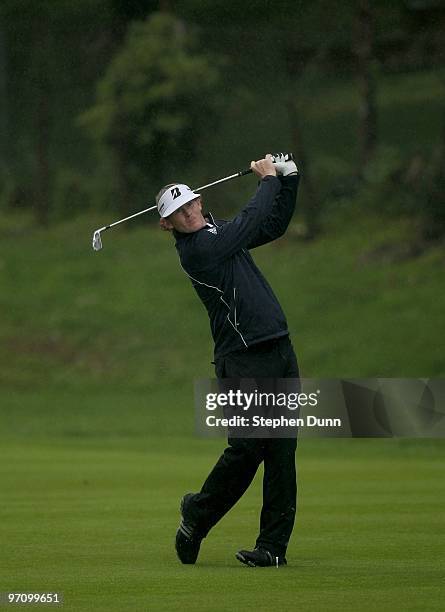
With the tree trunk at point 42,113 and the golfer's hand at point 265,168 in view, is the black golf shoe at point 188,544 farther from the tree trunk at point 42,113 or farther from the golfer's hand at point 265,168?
the tree trunk at point 42,113

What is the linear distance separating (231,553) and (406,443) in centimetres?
1261

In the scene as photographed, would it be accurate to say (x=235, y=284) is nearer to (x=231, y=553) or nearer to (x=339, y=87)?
(x=231, y=553)

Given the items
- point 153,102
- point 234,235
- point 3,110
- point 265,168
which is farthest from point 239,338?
point 3,110

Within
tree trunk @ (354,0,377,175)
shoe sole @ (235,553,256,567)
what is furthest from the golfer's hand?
tree trunk @ (354,0,377,175)

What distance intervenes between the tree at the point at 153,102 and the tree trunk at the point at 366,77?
11.1 feet

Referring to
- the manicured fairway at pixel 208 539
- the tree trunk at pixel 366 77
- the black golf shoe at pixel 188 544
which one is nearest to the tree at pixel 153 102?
the tree trunk at pixel 366 77

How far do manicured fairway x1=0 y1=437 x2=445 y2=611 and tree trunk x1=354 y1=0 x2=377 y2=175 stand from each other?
20.6 m

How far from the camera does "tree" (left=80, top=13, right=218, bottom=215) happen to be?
36250mm

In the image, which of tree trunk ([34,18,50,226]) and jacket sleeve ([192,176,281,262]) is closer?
jacket sleeve ([192,176,281,262])

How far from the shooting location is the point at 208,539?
9.32 m

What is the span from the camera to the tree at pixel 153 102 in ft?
119

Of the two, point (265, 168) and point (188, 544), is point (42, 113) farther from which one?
point (188, 544)

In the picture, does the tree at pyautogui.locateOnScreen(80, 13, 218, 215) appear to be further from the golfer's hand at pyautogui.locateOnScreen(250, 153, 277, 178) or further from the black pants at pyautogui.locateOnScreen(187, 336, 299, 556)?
the black pants at pyautogui.locateOnScreen(187, 336, 299, 556)

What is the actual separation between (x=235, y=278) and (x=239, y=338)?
1.01 ft
